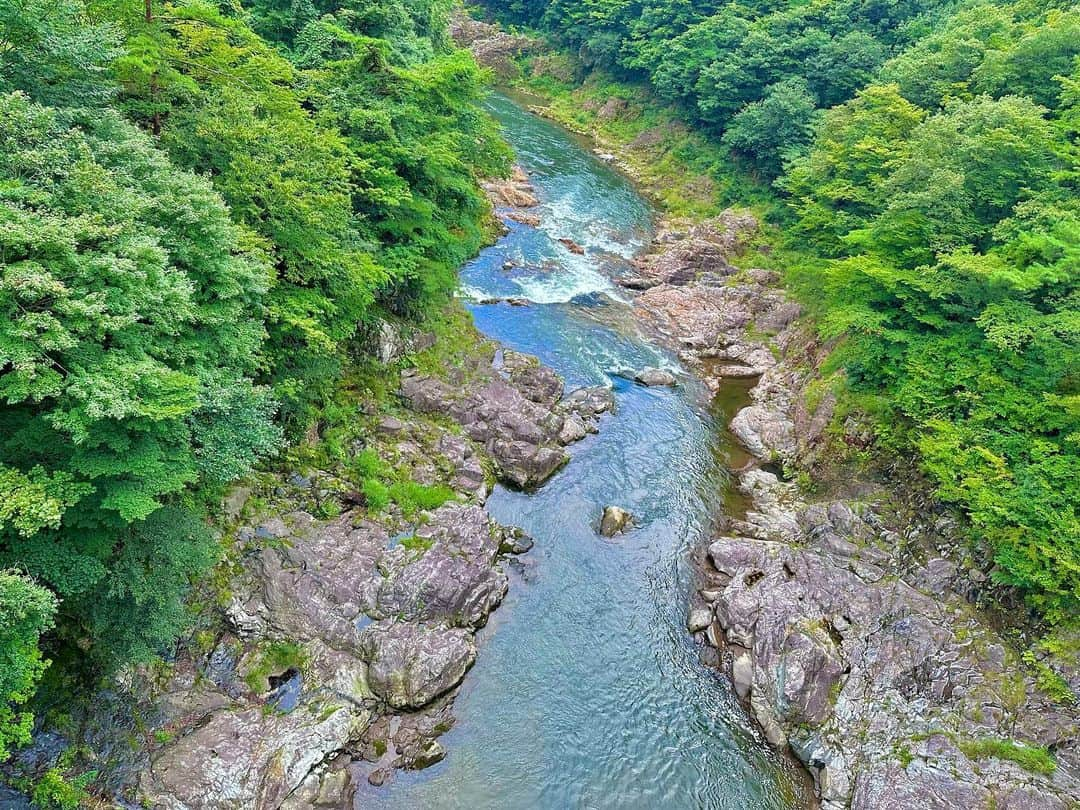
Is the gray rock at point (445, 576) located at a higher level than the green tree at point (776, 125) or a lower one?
lower

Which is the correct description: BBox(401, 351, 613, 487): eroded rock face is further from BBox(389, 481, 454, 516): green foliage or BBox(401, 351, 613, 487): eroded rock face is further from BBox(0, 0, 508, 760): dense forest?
BBox(0, 0, 508, 760): dense forest

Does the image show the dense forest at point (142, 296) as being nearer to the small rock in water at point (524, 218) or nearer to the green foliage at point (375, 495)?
the green foliage at point (375, 495)

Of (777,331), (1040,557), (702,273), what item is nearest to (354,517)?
(1040,557)

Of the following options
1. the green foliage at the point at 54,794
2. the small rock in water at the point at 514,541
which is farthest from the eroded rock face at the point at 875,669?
the green foliage at the point at 54,794

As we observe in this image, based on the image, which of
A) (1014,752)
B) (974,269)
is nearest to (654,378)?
(974,269)

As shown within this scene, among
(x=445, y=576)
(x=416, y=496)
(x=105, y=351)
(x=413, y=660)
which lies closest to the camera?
(x=105, y=351)

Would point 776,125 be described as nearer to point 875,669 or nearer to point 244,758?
point 875,669

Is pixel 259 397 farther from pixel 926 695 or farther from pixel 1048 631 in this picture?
pixel 1048 631
